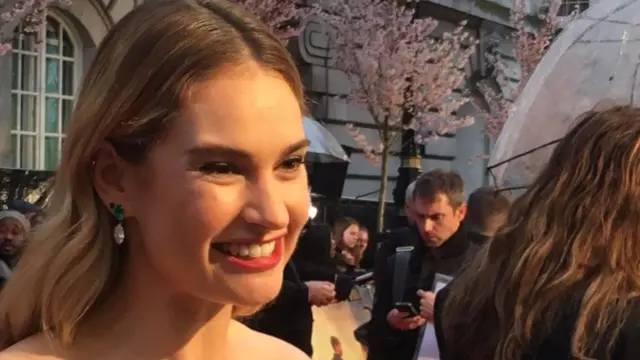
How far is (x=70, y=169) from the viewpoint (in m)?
1.65

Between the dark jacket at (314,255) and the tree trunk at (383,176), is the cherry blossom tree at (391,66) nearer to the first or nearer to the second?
the tree trunk at (383,176)

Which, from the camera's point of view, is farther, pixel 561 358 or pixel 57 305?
pixel 561 358

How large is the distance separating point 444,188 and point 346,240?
342 cm

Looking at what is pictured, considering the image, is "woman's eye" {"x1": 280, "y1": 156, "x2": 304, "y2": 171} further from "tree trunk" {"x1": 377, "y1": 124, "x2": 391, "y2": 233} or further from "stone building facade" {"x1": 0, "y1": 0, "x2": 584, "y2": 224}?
"tree trunk" {"x1": 377, "y1": 124, "x2": 391, "y2": 233}

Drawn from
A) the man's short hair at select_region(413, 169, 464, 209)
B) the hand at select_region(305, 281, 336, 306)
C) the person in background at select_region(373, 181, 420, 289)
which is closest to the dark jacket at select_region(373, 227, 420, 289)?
the person in background at select_region(373, 181, 420, 289)

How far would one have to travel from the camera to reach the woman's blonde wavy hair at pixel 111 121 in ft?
5.18

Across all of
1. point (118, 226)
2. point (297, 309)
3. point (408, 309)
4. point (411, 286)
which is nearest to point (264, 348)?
point (118, 226)

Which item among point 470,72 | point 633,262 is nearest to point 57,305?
point 633,262

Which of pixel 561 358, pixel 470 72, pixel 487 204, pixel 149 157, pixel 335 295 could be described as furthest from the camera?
pixel 470 72

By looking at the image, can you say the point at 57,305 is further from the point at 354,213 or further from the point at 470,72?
the point at 470,72

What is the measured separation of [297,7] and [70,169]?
17.2 meters

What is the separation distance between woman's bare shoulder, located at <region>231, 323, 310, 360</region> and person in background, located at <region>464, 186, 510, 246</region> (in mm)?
2931

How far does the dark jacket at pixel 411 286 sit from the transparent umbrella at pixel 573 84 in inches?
32.3

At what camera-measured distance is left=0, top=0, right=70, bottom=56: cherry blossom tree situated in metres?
12.2
